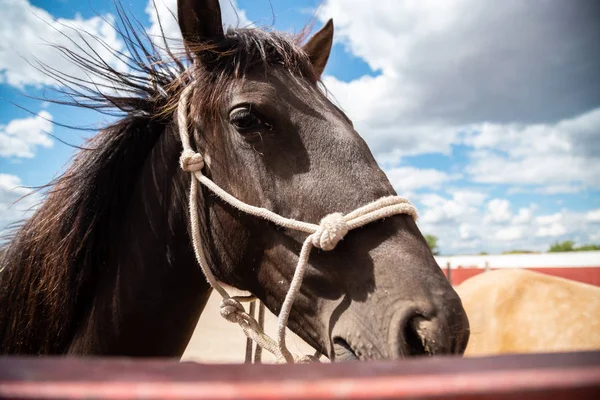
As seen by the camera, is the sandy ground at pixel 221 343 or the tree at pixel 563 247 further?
the tree at pixel 563 247

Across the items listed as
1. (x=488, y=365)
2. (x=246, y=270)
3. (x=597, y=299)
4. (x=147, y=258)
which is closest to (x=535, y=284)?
(x=597, y=299)

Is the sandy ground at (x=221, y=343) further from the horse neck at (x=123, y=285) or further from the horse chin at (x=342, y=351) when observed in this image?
the horse chin at (x=342, y=351)

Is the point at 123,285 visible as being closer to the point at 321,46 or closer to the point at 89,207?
the point at 89,207

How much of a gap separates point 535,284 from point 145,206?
161 inches

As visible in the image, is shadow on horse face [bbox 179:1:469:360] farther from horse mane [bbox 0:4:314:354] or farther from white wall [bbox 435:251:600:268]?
white wall [bbox 435:251:600:268]

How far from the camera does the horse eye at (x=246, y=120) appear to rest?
1490 mm

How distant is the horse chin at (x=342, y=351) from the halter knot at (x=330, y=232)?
0.96 ft

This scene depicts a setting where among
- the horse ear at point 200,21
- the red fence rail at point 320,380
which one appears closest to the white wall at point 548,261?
the horse ear at point 200,21

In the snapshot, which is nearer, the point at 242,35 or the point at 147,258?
the point at 147,258

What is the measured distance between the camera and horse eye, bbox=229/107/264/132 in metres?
1.49

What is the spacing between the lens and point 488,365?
377mm

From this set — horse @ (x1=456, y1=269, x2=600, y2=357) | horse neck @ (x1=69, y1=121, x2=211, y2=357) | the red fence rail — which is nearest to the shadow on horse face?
horse neck @ (x1=69, y1=121, x2=211, y2=357)

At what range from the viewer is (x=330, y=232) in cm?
122

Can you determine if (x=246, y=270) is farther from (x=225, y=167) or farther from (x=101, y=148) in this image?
(x=101, y=148)
